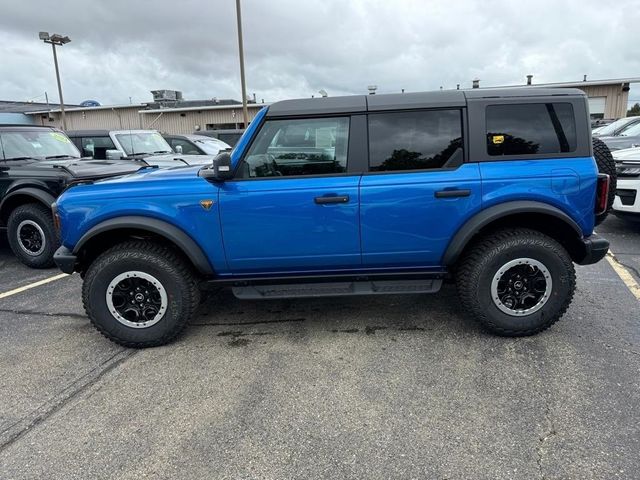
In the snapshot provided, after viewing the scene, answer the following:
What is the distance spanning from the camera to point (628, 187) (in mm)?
6273

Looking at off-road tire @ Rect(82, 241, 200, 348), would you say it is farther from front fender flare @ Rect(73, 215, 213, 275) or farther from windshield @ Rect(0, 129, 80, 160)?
windshield @ Rect(0, 129, 80, 160)

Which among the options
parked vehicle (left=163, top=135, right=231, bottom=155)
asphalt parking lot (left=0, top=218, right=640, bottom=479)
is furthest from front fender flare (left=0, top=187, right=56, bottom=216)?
parked vehicle (left=163, top=135, right=231, bottom=155)

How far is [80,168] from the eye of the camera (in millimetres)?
5988

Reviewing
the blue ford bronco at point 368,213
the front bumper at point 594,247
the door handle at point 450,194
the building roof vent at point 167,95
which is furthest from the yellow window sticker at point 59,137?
the building roof vent at point 167,95

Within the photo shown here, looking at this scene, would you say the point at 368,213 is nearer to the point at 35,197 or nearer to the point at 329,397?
the point at 329,397

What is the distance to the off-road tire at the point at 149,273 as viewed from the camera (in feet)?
11.4

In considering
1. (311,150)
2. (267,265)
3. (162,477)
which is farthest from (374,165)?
(162,477)

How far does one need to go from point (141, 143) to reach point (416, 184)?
7.87 meters

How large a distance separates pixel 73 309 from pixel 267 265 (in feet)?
7.58

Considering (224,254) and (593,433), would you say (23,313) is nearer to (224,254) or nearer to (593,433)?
(224,254)

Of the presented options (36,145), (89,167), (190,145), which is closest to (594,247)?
(89,167)

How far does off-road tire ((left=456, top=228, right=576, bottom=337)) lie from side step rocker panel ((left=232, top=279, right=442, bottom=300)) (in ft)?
0.87

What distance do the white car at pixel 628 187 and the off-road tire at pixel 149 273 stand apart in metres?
5.94

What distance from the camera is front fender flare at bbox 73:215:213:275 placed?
3379 millimetres
